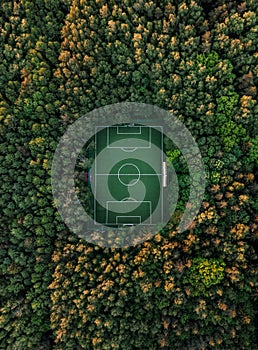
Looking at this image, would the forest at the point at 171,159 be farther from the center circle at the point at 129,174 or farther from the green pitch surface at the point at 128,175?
the center circle at the point at 129,174

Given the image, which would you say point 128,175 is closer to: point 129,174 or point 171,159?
point 129,174

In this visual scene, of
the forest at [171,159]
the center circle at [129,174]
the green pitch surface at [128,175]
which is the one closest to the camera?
the forest at [171,159]

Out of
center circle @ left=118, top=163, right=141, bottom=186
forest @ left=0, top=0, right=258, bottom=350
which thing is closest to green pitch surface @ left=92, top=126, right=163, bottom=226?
center circle @ left=118, top=163, right=141, bottom=186

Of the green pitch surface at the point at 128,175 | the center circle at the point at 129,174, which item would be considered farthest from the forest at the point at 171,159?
the center circle at the point at 129,174

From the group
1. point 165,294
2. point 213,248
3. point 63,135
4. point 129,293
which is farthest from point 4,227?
point 213,248

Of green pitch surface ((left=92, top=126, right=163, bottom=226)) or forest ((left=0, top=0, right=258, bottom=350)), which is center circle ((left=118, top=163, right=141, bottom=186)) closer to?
green pitch surface ((left=92, top=126, right=163, bottom=226))

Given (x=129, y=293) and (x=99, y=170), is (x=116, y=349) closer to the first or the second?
(x=129, y=293)

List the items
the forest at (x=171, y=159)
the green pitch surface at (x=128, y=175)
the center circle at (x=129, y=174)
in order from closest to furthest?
the forest at (x=171, y=159), the green pitch surface at (x=128, y=175), the center circle at (x=129, y=174)

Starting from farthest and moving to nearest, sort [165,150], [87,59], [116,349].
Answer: [165,150]
[87,59]
[116,349]
